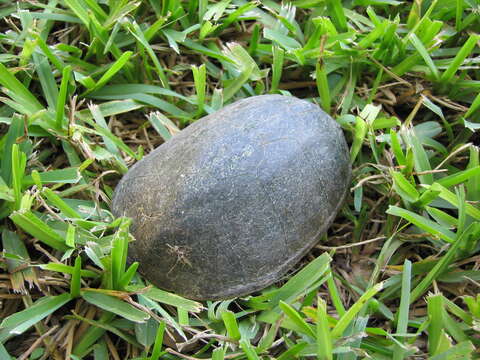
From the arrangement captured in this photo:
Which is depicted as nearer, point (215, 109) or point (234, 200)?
point (234, 200)

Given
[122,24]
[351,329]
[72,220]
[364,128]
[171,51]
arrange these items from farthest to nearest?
[171,51] < [122,24] < [364,128] < [72,220] < [351,329]

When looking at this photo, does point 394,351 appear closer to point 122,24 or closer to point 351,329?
point 351,329

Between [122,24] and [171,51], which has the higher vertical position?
[122,24]

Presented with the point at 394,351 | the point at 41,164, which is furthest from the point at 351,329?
the point at 41,164
